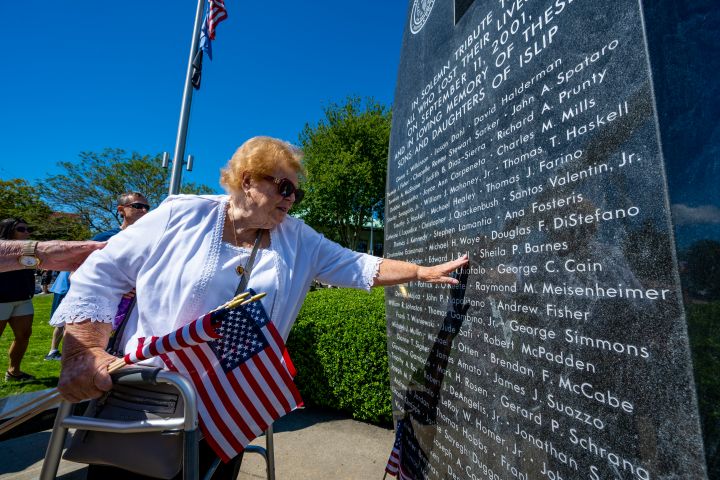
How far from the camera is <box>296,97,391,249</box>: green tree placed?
22.2 metres

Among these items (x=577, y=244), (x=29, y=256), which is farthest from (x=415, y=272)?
(x=29, y=256)

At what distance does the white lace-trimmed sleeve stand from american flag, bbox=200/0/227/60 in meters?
9.99

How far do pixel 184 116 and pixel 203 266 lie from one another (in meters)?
9.52

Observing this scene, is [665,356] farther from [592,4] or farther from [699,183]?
→ [592,4]

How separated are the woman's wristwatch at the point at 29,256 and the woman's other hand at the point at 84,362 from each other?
1.95ft

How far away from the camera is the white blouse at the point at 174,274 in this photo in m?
1.56

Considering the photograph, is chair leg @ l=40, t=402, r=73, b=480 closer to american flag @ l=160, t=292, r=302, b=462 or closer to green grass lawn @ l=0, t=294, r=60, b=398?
american flag @ l=160, t=292, r=302, b=462

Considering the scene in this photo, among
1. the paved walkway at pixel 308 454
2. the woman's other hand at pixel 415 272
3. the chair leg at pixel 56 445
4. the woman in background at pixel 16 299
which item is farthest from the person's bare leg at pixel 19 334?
the woman's other hand at pixel 415 272

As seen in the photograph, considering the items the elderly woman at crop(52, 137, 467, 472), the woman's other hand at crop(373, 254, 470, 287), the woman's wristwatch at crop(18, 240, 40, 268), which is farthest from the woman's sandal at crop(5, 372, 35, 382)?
the woman's other hand at crop(373, 254, 470, 287)

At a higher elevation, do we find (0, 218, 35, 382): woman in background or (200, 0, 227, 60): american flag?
(200, 0, 227, 60): american flag

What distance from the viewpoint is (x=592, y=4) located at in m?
1.16

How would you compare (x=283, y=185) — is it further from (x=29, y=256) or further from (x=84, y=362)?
(x=29, y=256)

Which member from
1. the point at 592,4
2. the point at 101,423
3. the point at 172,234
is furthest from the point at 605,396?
the point at 172,234

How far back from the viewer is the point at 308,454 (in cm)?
333
